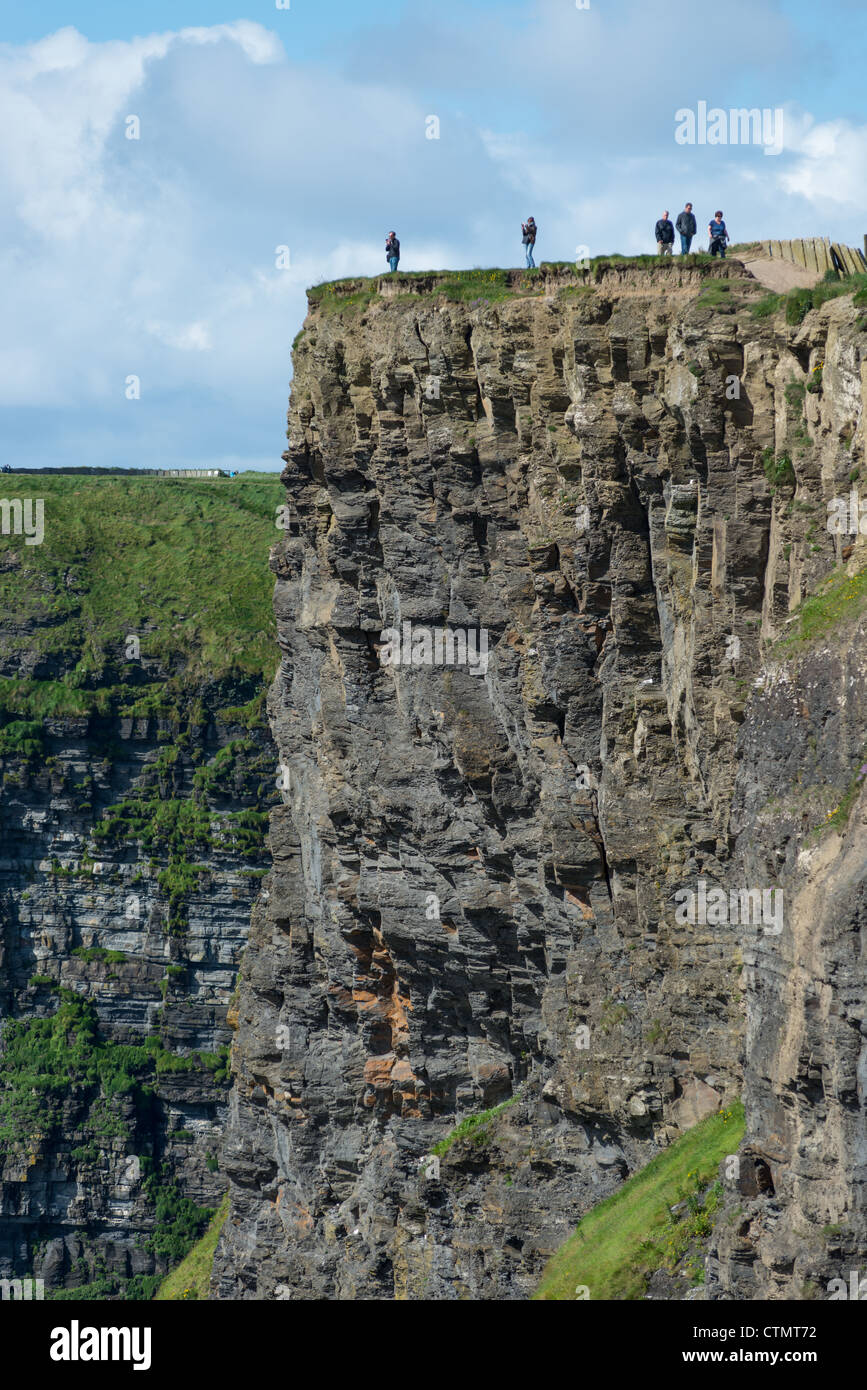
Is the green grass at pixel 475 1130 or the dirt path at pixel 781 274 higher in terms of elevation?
the dirt path at pixel 781 274

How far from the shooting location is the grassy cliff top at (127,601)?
146 meters

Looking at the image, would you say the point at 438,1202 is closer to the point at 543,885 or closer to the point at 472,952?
the point at 472,952

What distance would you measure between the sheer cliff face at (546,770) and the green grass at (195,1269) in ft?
130

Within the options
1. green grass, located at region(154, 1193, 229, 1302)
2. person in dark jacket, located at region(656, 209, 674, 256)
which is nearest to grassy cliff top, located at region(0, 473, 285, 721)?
green grass, located at region(154, 1193, 229, 1302)

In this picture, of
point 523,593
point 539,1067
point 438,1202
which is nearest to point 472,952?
point 539,1067

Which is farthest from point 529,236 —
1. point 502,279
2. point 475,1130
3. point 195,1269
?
point 195,1269

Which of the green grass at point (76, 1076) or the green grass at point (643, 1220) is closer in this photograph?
the green grass at point (643, 1220)

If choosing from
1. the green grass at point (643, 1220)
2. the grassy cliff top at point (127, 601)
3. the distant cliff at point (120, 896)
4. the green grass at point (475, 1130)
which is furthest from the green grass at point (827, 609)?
the grassy cliff top at point (127, 601)

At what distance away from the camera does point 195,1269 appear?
391 feet

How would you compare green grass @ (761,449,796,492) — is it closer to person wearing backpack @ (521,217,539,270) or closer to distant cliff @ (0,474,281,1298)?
person wearing backpack @ (521,217,539,270)

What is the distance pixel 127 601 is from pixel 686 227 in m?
112

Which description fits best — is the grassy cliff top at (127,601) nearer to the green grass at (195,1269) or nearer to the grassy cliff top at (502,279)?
the green grass at (195,1269)

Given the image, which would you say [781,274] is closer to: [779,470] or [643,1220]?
[779,470]

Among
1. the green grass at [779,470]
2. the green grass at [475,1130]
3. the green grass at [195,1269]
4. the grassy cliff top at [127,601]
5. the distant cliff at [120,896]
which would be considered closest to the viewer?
the green grass at [779,470]
